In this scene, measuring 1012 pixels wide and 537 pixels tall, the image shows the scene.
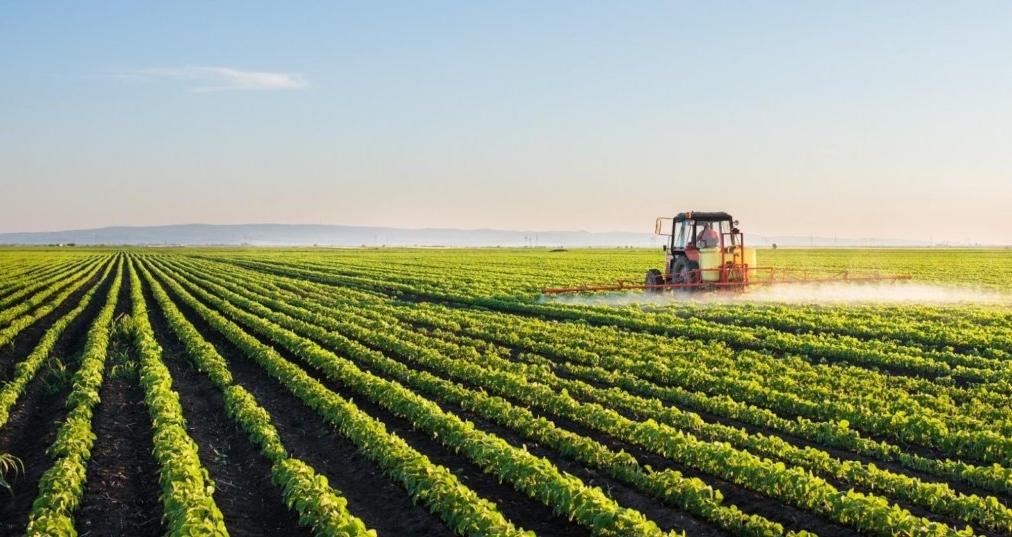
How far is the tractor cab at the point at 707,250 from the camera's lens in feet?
82.3

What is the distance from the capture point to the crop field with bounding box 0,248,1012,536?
282 inches

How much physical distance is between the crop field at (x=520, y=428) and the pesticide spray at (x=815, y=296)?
4.37 meters

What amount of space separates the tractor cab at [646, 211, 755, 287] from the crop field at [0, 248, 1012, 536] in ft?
15.6

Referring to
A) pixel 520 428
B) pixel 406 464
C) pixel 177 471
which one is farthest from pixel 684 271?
pixel 177 471

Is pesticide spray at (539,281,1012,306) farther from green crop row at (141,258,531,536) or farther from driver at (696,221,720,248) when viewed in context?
green crop row at (141,258,531,536)

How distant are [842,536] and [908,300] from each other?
72.5 ft

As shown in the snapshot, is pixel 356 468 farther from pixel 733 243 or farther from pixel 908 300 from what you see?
pixel 908 300

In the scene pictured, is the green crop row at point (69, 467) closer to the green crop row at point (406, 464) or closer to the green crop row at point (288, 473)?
the green crop row at point (288, 473)

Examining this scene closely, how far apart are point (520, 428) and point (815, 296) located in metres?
19.6

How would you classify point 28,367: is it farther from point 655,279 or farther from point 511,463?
point 655,279

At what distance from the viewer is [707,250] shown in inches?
986

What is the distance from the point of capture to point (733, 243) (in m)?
25.7

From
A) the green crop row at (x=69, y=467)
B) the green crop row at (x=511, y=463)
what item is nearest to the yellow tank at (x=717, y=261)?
the green crop row at (x=511, y=463)

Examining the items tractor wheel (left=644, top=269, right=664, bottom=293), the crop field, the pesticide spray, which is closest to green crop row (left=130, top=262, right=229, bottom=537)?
the crop field
